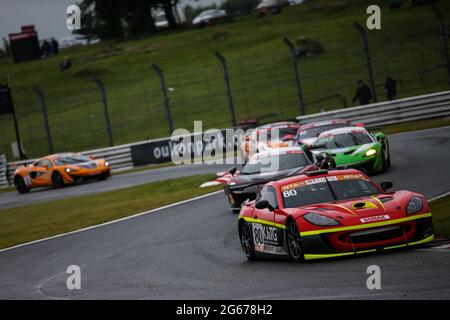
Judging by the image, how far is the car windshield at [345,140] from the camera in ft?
70.6

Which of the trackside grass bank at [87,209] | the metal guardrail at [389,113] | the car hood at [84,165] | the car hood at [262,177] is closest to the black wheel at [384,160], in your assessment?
→ the car hood at [262,177]

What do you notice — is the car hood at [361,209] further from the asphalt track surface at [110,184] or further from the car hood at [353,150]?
the asphalt track surface at [110,184]

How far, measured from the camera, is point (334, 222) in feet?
35.4

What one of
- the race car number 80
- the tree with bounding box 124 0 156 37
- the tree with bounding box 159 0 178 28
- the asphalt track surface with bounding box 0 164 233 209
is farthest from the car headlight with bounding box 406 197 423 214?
the tree with bounding box 159 0 178 28

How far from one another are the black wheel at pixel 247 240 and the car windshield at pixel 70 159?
20.4m

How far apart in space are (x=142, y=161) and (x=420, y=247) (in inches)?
995

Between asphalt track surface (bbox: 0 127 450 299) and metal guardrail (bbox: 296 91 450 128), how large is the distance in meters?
13.4

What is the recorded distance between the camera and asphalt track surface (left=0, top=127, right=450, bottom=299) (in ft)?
30.3

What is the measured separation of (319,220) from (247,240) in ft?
6.40

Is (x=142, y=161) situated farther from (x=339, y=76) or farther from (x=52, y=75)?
(x=52, y=75)

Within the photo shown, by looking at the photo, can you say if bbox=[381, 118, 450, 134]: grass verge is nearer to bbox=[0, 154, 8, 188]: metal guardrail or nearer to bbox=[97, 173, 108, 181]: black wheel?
bbox=[97, 173, 108, 181]: black wheel

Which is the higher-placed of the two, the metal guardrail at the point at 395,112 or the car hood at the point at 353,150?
the car hood at the point at 353,150

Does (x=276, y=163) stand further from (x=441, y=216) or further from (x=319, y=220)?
(x=319, y=220)
